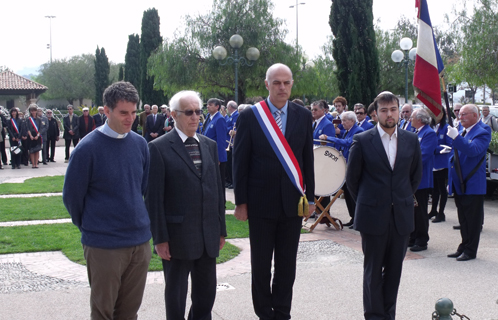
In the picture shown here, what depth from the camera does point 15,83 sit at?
166 feet

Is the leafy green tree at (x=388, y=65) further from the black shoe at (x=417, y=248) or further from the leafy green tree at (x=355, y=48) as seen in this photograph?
the black shoe at (x=417, y=248)

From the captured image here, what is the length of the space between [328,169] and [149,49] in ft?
127

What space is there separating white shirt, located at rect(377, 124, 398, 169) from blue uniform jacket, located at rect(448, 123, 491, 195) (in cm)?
251

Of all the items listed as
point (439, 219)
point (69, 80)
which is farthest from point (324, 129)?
point (69, 80)

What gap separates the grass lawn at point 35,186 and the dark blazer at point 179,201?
33.6ft

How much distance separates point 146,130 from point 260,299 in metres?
15.7

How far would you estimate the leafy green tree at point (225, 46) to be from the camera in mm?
35719

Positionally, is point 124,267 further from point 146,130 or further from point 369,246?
point 146,130

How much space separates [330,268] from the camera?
6.52 metres

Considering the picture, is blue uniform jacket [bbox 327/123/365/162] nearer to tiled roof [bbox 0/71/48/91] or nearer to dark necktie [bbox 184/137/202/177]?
dark necktie [bbox 184/137/202/177]

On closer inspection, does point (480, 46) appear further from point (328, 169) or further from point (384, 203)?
point (384, 203)

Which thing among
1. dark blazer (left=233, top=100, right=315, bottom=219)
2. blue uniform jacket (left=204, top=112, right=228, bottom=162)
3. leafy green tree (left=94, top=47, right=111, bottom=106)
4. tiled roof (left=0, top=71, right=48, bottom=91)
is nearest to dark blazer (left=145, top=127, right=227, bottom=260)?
dark blazer (left=233, top=100, right=315, bottom=219)

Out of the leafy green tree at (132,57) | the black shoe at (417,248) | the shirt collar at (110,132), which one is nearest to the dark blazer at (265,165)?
the shirt collar at (110,132)

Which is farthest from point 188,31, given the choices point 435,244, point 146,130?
point 435,244
